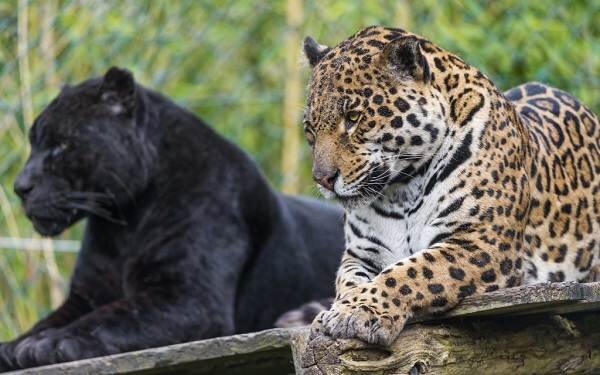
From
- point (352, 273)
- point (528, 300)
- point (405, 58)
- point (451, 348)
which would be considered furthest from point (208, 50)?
point (528, 300)

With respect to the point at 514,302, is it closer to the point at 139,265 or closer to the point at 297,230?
the point at 139,265

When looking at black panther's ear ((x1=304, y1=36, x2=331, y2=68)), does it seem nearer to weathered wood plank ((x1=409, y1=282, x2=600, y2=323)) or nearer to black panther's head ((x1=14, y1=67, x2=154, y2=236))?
weathered wood plank ((x1=409, y1=282, x2=600, y2=323))

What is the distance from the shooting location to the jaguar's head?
12.5ft

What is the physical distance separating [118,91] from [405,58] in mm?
2809

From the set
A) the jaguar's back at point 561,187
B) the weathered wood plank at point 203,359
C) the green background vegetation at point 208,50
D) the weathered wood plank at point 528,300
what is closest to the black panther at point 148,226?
the weathered wood plank at point 203,359

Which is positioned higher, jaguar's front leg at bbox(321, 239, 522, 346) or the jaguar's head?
the jaguar's head

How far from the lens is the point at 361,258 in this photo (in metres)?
4.17

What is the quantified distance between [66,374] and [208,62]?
6.49 meters

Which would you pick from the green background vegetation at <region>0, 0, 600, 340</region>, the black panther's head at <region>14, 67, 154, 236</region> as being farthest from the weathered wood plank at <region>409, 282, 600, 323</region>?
the green background vegetation at <region>0, 0, 600, 340</region>

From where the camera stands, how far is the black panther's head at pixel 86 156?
6.01 metres

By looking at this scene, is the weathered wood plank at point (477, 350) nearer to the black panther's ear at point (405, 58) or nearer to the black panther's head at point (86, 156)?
the black panther's ear at point (405, 58)

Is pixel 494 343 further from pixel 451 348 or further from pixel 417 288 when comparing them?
pixel 417 288

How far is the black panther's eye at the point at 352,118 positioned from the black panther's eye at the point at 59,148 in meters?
2.65

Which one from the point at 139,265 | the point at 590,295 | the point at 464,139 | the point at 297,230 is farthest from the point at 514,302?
the point at 297,230
